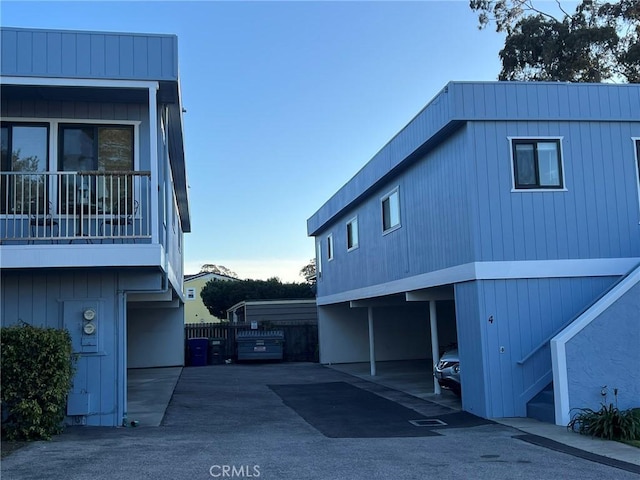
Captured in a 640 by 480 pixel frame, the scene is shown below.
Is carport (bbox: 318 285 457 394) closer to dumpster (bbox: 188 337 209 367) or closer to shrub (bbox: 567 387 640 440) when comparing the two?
dumpster (bbox: 188 337 209 367)

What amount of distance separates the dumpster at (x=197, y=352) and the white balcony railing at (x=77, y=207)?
549 inches

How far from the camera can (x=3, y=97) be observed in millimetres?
10688

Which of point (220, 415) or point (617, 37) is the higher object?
point (617, 37)

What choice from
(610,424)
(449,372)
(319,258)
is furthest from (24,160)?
(319,258)

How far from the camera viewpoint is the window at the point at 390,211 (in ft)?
51.6

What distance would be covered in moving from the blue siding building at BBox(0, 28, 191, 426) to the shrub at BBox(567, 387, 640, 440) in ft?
21.0

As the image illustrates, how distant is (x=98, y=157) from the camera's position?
11.0 m

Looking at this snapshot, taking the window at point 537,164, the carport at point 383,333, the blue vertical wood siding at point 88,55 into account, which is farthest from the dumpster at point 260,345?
the blue vertical wood siding at point 88,55

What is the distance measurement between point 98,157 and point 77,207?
914 mm

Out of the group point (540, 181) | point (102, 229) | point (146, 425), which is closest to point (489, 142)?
point (540, 181)

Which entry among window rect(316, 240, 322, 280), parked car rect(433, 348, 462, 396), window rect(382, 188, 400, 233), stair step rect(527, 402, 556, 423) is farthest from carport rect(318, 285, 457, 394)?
stair step rect(527, 402, 556, 423)

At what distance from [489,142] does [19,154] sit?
7650 millimetres

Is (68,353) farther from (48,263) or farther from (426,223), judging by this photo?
(426,223)

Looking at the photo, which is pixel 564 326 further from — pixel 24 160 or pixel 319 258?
pixel 319 258
